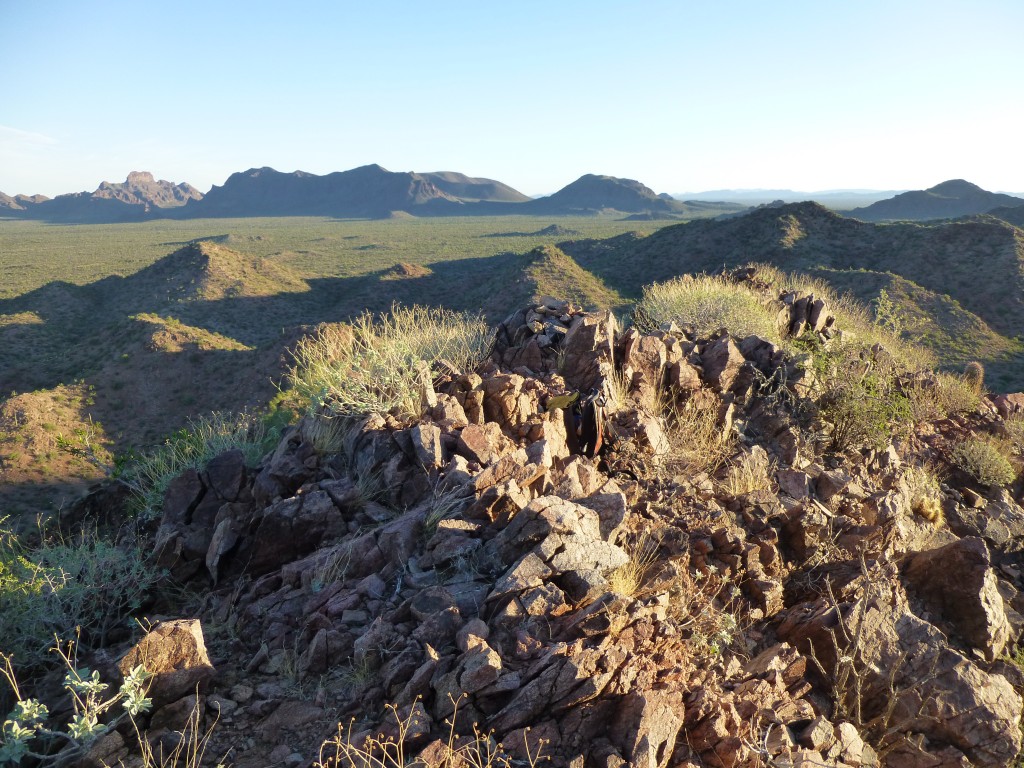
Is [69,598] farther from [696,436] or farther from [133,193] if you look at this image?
[133,193]

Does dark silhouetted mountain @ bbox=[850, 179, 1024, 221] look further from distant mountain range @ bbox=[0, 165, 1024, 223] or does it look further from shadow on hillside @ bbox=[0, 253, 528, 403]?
shadow on hillside @ bbox=[0, 253, 528, 403]

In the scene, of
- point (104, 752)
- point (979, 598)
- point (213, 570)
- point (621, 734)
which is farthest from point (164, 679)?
point (979, 598)

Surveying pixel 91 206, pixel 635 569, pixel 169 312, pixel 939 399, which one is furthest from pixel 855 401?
pixel 91 206

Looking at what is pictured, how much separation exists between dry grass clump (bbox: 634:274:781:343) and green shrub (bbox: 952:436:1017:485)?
8.59ft

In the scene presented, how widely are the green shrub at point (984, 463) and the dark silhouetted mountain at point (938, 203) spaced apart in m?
91.7

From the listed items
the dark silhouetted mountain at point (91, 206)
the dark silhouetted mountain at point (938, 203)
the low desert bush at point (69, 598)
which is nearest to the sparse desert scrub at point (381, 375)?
the low desert bush at point (69, 598)

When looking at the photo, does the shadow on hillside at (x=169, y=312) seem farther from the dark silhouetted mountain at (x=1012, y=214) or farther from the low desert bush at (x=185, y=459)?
the dark silhouetted mountain at (x=1012, y=214)

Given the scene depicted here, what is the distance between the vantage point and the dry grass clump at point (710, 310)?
9117 mm

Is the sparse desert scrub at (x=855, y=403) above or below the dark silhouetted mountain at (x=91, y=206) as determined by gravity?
below

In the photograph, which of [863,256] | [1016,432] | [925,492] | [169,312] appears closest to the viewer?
[925,492]

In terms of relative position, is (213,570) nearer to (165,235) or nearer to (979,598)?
(979,598)

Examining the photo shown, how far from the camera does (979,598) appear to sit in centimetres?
514

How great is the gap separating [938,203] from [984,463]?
344ft

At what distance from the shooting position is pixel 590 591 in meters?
3.97
